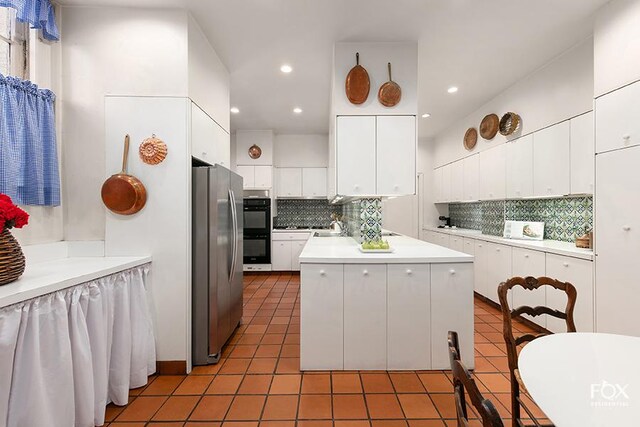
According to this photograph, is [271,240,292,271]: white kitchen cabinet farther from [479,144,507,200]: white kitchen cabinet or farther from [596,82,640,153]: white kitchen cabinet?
[596,82,640,153]: white kitchen cabinet

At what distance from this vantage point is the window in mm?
1942

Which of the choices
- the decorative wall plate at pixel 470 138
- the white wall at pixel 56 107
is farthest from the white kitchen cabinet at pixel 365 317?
the decorative wall plate at pixel 470 138

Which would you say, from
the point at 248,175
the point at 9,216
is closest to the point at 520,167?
the point at 248,175

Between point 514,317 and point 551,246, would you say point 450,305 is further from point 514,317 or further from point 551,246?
point 551,246

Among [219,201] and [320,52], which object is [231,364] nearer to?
[219,201]

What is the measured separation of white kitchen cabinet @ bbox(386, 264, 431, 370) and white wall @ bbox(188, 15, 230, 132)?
2.29 metres

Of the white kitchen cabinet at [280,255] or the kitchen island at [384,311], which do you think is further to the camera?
the white kitchen cabinet at [280,255]

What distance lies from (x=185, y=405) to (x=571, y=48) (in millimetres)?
4566

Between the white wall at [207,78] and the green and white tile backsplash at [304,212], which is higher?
the white wall at [207,78]

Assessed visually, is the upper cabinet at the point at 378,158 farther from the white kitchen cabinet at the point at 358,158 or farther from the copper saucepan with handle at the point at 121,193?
the copper saucepan with handle at the point at 121,193

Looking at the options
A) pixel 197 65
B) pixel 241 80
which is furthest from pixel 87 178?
pixel 241 80

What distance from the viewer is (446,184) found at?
5.71m

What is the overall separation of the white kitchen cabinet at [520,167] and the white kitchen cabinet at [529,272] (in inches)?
29.9

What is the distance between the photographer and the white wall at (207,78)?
8.07 ft
